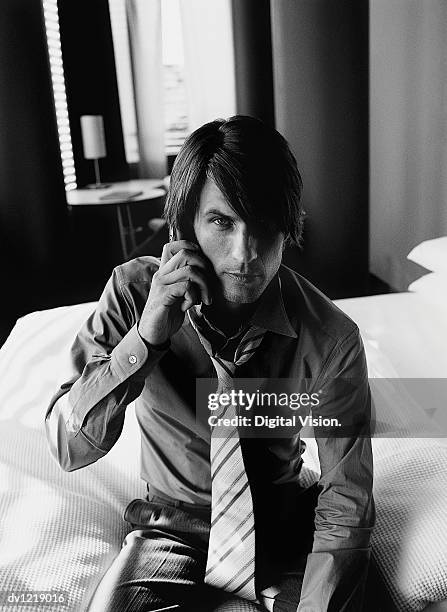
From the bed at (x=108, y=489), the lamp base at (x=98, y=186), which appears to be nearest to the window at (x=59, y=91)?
the lamp base at (x=98, y=186)

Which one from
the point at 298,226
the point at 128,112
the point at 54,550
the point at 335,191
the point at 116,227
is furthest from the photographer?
the point at 128,112

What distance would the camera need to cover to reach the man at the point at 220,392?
556 mm

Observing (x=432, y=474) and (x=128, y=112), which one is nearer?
(x=432, y=474)

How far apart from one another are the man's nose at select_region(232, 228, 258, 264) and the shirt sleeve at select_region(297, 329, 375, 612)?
0.61 ft

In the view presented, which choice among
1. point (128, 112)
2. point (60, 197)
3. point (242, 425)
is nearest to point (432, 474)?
point (242, 425)

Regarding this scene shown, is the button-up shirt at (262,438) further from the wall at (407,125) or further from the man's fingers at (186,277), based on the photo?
the wall at (407,125)

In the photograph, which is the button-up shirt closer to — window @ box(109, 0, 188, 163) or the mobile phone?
the mobile phone

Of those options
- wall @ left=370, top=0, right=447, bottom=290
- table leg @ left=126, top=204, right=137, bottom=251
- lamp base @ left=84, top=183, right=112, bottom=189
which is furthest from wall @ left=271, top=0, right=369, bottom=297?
lamp base @ left=84, top=183, right=112, bottom=189

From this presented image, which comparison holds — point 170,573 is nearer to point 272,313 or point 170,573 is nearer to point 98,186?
point 272,313

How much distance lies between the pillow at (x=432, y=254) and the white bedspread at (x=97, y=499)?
19 cm

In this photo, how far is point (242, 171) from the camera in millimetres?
545

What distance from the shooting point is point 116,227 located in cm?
186

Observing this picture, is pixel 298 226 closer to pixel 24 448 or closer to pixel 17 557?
pixel 17 557

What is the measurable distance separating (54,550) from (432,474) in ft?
1.57
